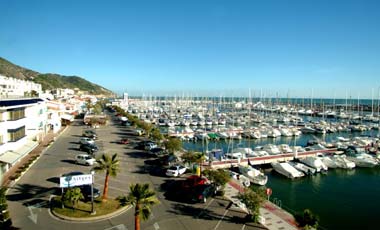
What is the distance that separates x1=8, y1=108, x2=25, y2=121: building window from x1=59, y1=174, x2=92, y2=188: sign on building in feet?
52.4

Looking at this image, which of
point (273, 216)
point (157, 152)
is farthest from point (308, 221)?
point (157, 152)

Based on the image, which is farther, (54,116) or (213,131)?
(213,131)

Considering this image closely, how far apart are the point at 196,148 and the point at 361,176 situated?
29678 mm

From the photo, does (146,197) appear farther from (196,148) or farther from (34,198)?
(196,148)

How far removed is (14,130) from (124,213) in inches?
807

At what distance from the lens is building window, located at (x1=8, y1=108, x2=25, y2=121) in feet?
105

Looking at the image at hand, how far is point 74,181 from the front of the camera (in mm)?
21078

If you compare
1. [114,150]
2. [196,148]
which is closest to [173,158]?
[114,150]

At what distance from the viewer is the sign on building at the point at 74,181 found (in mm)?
20906

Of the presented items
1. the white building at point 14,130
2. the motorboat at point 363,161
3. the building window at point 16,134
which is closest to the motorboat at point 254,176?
the motorboat at point 363,161

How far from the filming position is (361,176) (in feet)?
132

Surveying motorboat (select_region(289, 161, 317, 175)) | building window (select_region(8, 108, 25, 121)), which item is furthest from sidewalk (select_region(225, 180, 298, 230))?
building window (select_region(8, 108, 25, 121))

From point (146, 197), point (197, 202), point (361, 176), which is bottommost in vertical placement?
point (361, 176)

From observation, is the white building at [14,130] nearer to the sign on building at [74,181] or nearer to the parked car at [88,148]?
the parked car at [88,148]
